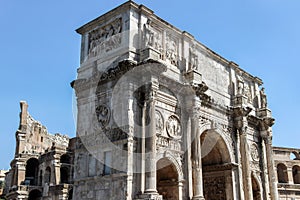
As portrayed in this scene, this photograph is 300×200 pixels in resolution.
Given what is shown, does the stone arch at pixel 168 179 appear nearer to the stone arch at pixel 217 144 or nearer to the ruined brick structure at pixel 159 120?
the ruined brick structure at pixel 159 120

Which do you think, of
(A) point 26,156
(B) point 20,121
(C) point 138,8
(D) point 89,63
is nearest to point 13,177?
(A) point 26,156

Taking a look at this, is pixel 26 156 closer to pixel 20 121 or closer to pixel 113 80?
pixel 20 121

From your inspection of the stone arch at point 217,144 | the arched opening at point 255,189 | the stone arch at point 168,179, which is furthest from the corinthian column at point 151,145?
the arched opening at point 255,189

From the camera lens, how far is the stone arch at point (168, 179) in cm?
1297

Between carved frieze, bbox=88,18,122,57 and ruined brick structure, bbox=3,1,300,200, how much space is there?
40 millimetres

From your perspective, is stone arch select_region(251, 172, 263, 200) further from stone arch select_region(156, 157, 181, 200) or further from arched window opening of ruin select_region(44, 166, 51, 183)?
arched window opening of ruin select_region(44, 166, 51, 183)

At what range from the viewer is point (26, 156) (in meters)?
35.1

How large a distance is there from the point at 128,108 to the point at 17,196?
78.1 feet

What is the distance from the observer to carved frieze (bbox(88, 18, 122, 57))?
1334 cm

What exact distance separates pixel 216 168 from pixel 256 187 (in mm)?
2793

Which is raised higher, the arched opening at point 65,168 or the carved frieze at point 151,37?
the carved frieze at point 151,37

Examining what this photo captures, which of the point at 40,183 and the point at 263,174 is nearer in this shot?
the point at 263,174

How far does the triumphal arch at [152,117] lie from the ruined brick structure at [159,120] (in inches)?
1.4

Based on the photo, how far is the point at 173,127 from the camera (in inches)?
532
